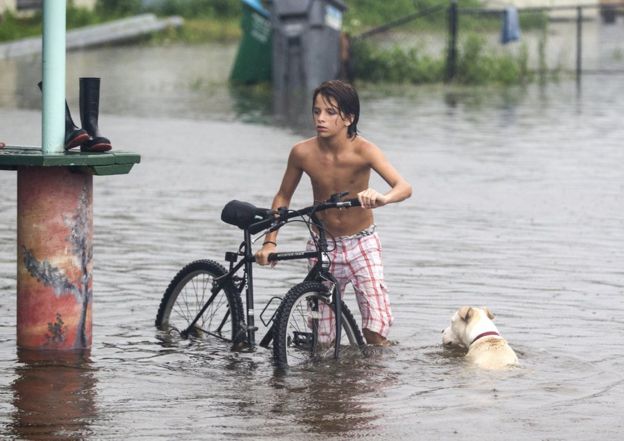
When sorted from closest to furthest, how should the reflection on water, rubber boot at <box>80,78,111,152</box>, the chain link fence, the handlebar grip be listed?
the reflection on water → the handlebar grip → rubber boot at <box>80,78,111,152</box> → the chain link fence

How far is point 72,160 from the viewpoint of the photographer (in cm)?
750

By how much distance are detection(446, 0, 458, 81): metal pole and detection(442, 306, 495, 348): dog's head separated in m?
21.1

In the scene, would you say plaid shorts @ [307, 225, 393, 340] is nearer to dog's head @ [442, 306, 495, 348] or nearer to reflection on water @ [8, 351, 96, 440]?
dog's head @ [442, 306, 495, 348]

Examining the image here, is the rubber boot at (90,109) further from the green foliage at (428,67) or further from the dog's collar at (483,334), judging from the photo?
the green foliage at (428,67)

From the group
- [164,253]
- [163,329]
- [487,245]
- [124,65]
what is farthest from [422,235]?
[124,65]

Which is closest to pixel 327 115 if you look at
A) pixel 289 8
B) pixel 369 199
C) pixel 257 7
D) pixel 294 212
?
pixel 294 212

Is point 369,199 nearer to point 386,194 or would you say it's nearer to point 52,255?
point 386,194

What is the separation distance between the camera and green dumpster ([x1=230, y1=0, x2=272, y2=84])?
1061 inches

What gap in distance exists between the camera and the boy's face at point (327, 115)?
7629 mm

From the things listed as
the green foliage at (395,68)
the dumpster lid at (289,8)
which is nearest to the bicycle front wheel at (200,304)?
the dumpster lid at (289,8)

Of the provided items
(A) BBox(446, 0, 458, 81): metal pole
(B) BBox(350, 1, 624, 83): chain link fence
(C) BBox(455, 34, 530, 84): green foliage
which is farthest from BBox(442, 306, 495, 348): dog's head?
(C) BBox(455, 34, 530, 84): green foliage

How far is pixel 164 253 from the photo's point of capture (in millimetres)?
10773

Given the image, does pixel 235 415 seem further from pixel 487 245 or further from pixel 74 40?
pixel 74 40

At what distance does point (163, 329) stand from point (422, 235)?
3848 millimetres
